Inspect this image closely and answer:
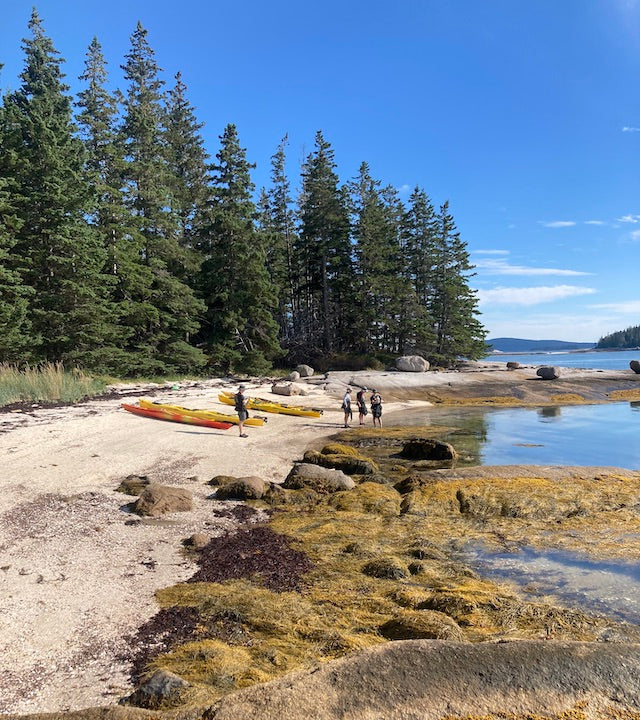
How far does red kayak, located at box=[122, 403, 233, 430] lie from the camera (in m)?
17.1

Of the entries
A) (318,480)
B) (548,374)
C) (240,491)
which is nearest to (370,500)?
(318,480)

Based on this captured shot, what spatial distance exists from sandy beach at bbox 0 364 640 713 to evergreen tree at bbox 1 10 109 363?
756 cm

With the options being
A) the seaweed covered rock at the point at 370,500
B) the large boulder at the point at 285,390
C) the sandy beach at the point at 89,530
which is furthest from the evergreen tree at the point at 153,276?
the seaweed covered rock at the point at 370,500

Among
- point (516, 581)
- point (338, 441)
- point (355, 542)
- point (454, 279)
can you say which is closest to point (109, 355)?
point (338, 441)

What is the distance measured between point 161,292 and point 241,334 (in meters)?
8.25

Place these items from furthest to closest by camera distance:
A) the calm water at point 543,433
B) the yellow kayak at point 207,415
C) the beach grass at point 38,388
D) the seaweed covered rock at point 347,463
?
the beach grass at point 38,388 < the yellow kayak at point 207,415 < the calm water at point 543,433 < the seaweed covered rock at point 347,463

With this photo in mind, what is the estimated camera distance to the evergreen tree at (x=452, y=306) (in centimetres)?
4862

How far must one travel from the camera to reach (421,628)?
4.52 meters

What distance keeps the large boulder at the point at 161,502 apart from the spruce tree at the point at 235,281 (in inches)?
1069

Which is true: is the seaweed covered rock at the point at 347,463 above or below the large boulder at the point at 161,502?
below

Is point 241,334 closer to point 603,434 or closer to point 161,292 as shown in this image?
point 161,292

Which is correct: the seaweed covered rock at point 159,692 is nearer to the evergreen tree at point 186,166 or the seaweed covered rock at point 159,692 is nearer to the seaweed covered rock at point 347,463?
the seaweed covered rock at point 347,463

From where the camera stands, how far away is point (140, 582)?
19.0 ft

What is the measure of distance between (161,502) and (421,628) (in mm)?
5356
